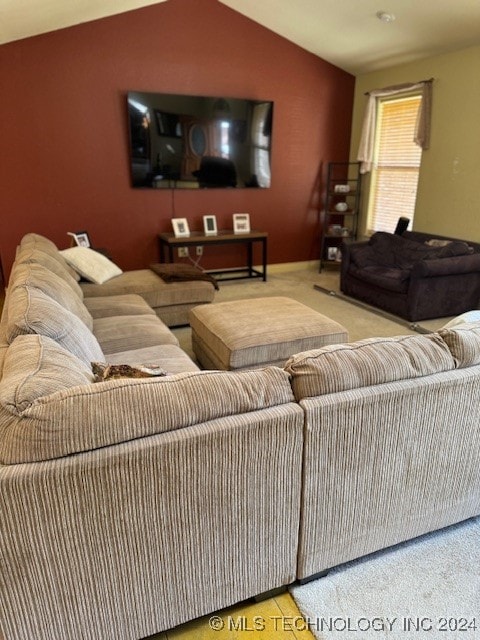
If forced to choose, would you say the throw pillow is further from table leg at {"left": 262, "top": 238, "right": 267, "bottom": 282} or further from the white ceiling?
table leg at {"left": 262, "top": 238, "right": 267, "bottom": 282}

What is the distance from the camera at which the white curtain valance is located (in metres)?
4.84

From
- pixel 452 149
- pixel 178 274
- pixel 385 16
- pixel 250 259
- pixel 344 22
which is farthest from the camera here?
pixel 250 259

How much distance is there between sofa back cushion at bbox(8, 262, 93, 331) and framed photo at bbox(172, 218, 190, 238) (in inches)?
106

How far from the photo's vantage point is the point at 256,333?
255 centimetres

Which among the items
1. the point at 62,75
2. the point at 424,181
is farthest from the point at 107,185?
the point at 424,181

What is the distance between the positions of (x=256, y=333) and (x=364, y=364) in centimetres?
120

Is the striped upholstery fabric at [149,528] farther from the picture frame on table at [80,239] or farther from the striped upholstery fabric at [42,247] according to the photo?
the picture frame on table at [80,239]

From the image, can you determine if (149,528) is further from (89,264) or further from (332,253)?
(332,253)

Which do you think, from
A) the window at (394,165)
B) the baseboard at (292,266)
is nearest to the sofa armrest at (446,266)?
the window at (394,165)

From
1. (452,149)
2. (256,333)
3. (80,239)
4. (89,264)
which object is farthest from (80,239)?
(452,149)

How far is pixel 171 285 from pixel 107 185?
186 centimetres

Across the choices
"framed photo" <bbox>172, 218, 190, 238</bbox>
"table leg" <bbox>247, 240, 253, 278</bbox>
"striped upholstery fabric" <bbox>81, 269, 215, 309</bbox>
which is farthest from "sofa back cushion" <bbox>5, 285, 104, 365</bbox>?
"table leg" <bbox>247, 240, 253, 278</bbox>

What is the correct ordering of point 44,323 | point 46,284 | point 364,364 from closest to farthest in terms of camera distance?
point 364,364 → point 44,323 → point 46,284

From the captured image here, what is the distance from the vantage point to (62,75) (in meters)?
4.44
